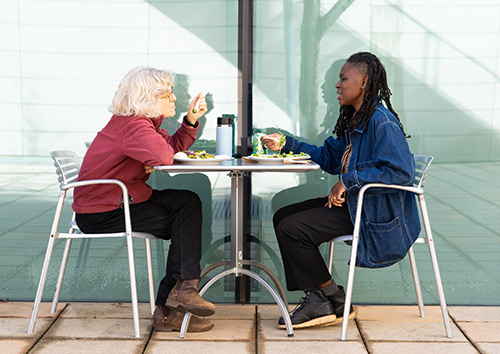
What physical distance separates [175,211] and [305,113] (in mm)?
959

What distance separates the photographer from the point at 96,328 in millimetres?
3215

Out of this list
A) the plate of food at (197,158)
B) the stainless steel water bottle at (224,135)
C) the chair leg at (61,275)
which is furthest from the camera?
the chair leg at (61,275)

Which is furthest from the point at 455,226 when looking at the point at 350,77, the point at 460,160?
the point at 350,77

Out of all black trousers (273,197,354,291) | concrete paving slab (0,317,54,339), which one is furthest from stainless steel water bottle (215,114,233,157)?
concrete paving slab (0,317,54,339)

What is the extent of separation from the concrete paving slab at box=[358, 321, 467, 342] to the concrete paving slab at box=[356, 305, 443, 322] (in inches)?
2.6

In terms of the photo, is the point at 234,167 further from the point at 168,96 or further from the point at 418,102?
the point at 418,102

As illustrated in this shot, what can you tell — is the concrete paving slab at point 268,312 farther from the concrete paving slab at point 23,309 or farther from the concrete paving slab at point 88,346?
the concrete paving slab at point 23,309

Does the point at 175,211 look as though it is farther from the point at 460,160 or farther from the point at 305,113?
the point at 460,160

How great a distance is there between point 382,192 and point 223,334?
959 mm

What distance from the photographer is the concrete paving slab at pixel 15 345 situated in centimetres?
291

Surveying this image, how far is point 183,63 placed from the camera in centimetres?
364

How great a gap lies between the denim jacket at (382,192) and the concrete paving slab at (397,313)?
459mm

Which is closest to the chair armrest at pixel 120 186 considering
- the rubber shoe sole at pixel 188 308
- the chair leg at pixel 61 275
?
the rubber shoe sole at pixel 188 308

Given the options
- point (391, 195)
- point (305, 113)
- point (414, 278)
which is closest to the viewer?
point (391, 195)
